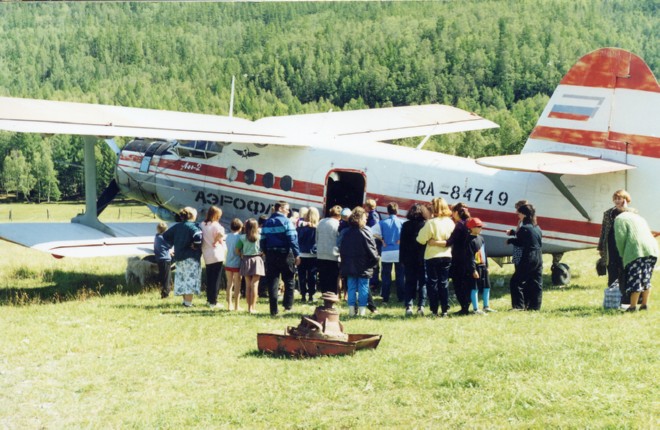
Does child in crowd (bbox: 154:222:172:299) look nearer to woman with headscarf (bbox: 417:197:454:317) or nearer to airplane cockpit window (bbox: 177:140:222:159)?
airplane cockpit window (bbox: 177:140:222:159)

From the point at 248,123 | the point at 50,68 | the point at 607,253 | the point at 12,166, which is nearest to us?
the point at 607,253

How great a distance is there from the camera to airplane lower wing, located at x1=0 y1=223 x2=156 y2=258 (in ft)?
48.1

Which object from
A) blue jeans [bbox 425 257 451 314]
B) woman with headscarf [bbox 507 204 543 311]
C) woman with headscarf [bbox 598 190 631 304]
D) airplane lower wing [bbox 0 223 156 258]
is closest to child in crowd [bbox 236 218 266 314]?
blue jeans [bbox 425 257 451 314]

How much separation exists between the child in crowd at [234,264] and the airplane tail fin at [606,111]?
545 cm

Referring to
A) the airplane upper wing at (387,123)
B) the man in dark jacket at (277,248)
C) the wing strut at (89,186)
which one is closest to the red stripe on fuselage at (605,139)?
the airplane upper wing at (387,123)

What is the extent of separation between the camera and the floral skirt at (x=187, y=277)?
13000 mm

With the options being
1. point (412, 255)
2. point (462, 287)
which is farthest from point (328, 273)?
point (462, 287)

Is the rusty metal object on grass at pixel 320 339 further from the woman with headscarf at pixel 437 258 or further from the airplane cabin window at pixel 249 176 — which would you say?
the airplane cabin window at pixel 249 176

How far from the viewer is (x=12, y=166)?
333 feet

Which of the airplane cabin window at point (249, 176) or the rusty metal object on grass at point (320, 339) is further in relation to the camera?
the airplane cabin window at point (249, 176)

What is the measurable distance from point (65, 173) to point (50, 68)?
237 ft

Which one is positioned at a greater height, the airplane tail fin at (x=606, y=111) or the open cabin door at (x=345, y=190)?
the airplane tail fin at (x=606, y=111)

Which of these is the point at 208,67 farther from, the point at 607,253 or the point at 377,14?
the point at 607,253

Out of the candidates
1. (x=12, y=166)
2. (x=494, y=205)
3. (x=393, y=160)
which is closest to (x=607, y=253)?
(x=494, y=205)
